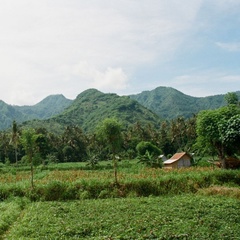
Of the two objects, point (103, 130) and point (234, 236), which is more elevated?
point (103, 130)

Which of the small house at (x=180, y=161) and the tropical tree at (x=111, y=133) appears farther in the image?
the small house at (x=180, y=161)

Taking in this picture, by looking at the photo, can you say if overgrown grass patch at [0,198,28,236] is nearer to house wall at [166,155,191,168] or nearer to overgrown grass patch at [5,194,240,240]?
overgrown grass patch at [5,194,240,240]

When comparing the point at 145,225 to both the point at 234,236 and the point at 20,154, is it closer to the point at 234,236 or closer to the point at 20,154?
the point at 234,236

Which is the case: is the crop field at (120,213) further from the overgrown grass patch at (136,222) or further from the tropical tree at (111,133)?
the tropical tree at (111,133)

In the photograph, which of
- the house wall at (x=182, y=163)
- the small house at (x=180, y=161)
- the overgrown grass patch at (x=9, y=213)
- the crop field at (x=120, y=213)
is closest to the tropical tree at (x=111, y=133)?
the crop field at (x=120, y=213)

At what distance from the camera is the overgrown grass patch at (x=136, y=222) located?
36.4ft

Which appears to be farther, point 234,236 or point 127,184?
point 127,184

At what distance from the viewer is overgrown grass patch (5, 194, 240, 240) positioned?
1109cm

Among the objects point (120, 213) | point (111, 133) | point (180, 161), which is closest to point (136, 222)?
point (120, 213)

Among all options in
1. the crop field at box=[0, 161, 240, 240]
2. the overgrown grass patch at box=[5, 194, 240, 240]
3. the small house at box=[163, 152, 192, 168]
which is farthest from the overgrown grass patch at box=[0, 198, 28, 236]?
the small house at box=[163, 152, 192, 168]

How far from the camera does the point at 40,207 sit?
17812 millimetres

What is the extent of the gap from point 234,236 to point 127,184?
1383cm

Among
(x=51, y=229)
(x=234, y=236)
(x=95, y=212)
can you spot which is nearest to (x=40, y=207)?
(x=95, y=212)

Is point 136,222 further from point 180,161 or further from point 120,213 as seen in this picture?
point 180,161
